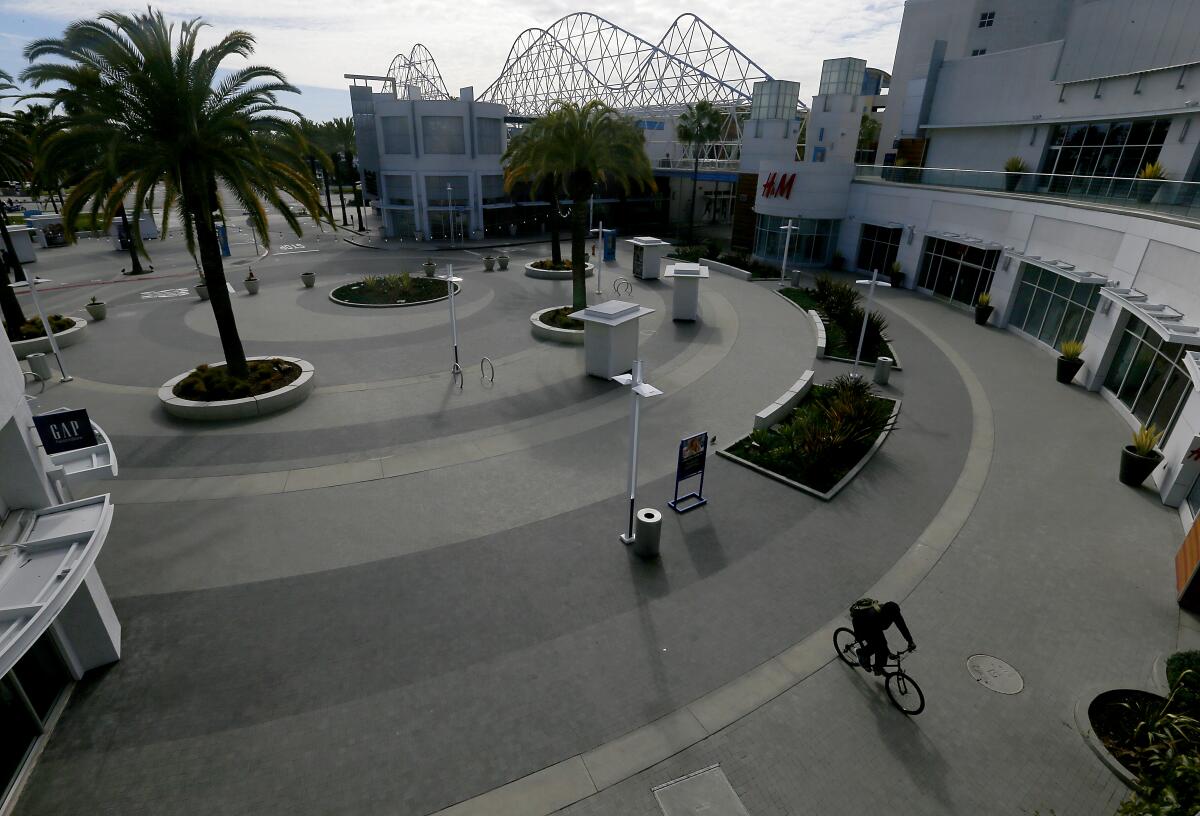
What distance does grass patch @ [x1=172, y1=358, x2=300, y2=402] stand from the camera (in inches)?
625

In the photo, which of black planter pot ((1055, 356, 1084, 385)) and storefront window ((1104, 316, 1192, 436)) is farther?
black planter pot ((1055, 356, 1084, 385))

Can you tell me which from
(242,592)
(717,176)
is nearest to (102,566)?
(242,592)

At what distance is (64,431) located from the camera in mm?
8133

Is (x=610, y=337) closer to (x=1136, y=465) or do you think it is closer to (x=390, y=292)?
(x=1136, y=465)

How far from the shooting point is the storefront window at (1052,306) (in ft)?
66.1

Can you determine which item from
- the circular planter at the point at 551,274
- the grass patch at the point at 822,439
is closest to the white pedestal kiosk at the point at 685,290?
the circular planter at the point at 551,274

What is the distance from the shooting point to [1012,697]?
7.92 metres

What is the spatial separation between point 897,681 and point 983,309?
2320cm

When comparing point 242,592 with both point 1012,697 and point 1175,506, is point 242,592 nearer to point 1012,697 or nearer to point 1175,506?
point 1012,697

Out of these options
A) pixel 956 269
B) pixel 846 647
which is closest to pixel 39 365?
pixel 846 647

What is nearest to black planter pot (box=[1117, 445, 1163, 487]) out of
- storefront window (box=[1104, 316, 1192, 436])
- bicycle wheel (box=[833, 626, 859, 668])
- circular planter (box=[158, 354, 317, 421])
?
storefront window (box=[1104, 316, 1192, 436])

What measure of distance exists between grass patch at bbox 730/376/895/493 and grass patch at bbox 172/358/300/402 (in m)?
12.9

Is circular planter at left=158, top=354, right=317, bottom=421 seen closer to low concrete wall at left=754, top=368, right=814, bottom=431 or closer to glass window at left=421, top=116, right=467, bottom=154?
low concrete wall at left=754, top=368, right=814, bottom=431

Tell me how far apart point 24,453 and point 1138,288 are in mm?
25243
